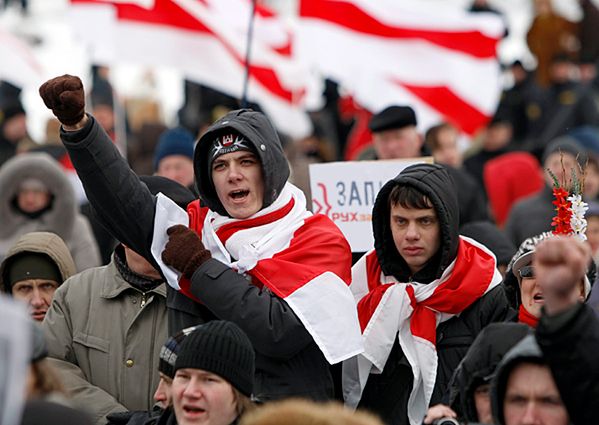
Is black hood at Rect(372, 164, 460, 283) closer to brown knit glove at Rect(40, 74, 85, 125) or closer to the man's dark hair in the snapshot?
the man's dark hair

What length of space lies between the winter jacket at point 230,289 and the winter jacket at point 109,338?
15cm

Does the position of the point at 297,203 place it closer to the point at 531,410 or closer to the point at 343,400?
the point at 343,400

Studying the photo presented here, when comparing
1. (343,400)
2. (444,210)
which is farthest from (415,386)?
(444,210)

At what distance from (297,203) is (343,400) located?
0.83m

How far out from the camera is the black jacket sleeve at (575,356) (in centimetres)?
478

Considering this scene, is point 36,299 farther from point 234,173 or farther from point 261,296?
point 261,296

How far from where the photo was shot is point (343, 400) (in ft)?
21.4

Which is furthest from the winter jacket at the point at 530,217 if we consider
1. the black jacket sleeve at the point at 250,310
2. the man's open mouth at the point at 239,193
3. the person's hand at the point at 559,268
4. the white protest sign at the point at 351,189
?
the person's hand at the point at 559,268

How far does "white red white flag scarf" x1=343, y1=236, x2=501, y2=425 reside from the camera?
6.39 metres

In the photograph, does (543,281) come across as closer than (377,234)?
Yes

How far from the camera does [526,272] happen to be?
6539 mm

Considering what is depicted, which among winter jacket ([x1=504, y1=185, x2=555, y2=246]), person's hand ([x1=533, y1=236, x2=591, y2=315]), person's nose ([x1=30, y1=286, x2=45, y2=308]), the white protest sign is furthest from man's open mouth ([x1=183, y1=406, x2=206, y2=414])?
winter jacket ([x1=504, y1=185, x2=555, y2=246])

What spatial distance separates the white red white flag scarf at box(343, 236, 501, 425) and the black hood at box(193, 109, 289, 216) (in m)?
0.65

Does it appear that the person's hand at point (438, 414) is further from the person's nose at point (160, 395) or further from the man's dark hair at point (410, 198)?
the man's dark hair at point (410, 198)
